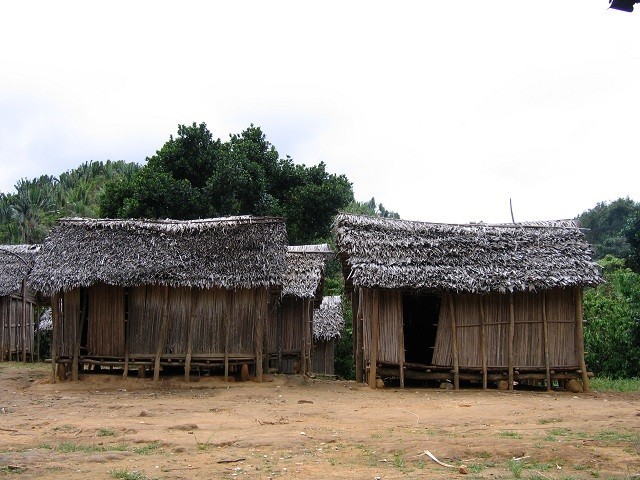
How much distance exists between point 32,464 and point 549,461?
5.58 m

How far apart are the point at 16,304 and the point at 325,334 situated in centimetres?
1174

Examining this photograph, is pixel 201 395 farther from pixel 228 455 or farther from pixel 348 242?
pixel 228 455

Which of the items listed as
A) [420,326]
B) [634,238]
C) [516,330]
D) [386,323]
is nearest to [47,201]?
[420,326]

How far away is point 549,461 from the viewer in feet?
25.1

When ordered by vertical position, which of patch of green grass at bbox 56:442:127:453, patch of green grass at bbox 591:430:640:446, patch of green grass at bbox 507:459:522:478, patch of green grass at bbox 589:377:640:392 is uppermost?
patch of green grass at bbox 507:459:522:478

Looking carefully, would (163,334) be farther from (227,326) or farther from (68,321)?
(68,321)

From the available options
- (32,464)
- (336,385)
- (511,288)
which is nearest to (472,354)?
(511,288)

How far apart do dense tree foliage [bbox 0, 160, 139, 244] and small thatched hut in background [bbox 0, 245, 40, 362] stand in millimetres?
13140

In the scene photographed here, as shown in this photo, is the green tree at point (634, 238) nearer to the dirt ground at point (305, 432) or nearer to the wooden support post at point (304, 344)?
the dirt ground at point (305, 432)

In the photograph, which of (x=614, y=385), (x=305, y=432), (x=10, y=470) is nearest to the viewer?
(x=10, y=470)

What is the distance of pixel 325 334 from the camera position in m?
25.4

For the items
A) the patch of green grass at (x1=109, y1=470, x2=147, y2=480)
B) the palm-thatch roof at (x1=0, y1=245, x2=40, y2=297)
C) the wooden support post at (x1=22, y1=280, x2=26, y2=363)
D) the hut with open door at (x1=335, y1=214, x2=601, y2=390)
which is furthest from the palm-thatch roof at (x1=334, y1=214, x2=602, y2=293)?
the wooden support post at (x1=22, y1=280, x2=26, y2=363)

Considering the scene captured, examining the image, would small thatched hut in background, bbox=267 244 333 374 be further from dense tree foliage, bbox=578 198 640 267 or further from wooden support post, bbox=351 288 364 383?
dense tree foliage, bbox=578 198 640 267

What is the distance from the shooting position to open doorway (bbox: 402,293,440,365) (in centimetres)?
1944
